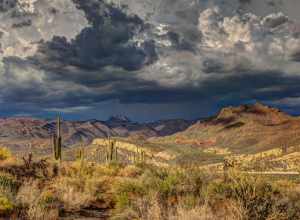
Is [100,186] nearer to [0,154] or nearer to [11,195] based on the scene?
[11,195]

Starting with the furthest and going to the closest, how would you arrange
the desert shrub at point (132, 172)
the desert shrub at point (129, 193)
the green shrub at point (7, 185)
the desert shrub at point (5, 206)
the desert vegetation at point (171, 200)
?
the desert shrub at point (132, 172) → the green shrub at point (7, 185) → the desert shrub at point (129, 193) → the desert shrub at point (5, 206) → the desert vegetation at point (171, 200)

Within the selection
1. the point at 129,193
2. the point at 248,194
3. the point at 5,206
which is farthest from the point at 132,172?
the point at 248,194

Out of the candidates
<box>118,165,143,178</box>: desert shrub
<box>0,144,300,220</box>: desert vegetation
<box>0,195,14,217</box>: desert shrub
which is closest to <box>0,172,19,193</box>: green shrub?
<box>0,144,300,220</box>: desert vegetation

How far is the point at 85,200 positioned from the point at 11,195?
13.9 ft

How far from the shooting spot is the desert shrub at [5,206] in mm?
17125

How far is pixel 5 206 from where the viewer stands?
17.4m

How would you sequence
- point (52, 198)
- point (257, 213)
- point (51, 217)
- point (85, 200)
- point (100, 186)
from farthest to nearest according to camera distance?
point (100, 186) → point (85, 200) → point (52, 198) → point (51, 217) → point (257, 213)

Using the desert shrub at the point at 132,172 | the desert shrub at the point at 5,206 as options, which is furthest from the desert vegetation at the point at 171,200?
the desert shrub at the point at 132,172

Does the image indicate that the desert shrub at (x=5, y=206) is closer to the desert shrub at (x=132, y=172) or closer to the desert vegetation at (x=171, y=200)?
the desert vegetation at (x=171, y=200)

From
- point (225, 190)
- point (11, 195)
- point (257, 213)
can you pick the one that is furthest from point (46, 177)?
point (257, 213)

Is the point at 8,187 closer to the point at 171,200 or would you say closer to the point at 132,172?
the point at 171,200

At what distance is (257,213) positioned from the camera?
45.4 ft

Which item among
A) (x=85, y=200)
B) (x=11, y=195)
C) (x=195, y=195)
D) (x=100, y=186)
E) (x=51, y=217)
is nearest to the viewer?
(x=51, y=217)

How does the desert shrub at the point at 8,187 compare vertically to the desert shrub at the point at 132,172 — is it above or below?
above
